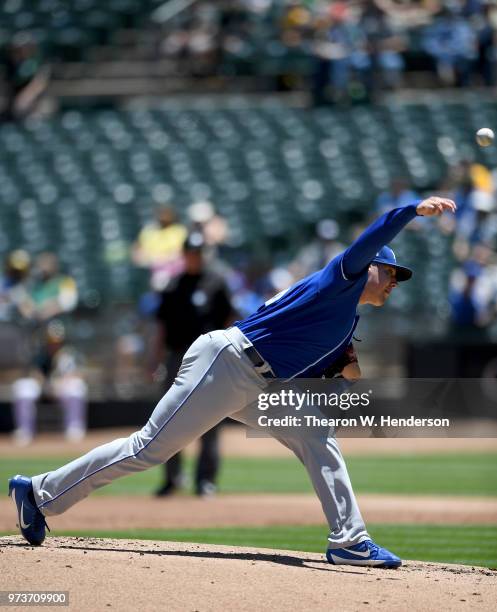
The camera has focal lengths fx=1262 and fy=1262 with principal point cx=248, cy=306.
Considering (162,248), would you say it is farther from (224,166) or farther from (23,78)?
(23,78)

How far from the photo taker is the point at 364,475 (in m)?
12.1

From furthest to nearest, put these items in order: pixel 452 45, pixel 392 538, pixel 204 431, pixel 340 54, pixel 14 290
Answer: pixel 452 45 → pixel 340 54 → pixel 14 290 → pixel 392 538 → pixel 204 431

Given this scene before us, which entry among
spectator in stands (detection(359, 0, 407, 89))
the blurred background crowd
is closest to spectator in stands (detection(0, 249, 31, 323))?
the blurred background crowd

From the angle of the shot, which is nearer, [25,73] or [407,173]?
[407,173]

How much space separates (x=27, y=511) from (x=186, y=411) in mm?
963

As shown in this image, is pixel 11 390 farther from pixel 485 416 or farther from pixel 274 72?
pixel 274 72

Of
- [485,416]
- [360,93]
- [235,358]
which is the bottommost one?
[485,416]

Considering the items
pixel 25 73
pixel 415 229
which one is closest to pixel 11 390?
pixel 415 229

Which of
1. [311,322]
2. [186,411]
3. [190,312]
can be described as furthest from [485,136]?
[190,312]

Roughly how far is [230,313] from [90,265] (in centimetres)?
733

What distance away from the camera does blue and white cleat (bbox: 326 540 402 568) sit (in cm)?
580

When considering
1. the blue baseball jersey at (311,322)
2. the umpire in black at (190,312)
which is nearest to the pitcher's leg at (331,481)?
the blue baseball jersey at (311,322)

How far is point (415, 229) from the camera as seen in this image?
16.7 m

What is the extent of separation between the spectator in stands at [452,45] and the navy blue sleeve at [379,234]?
14.6m
